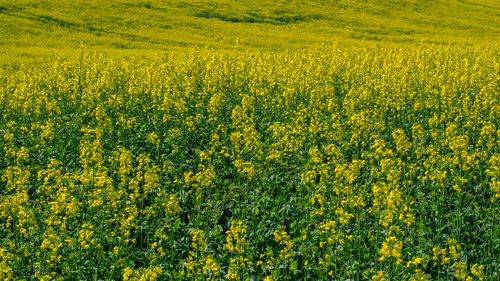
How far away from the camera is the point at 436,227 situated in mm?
5520

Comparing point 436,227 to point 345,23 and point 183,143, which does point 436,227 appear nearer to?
point 183,143

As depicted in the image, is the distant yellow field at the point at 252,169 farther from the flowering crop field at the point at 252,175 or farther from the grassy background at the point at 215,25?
the grassy background at the point at 215,25

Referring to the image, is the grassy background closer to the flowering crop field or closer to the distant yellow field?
the distant yellow field

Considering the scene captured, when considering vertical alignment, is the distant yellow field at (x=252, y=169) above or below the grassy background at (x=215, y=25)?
below

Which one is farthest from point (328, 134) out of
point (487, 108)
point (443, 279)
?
point (487, 108)

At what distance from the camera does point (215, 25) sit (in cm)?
3012

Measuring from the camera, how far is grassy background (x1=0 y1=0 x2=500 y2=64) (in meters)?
24.3

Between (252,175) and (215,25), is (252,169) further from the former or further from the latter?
(215,25)

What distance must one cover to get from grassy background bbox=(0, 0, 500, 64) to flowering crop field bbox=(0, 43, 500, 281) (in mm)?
10823

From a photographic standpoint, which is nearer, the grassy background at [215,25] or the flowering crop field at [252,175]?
the flowering crop field at [252,175]

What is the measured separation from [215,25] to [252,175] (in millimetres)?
25642

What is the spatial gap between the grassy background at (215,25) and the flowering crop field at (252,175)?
10.8m

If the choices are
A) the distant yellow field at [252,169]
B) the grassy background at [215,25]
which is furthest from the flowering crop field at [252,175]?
the grassy background at [215,25]

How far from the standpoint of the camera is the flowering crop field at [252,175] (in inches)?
193
